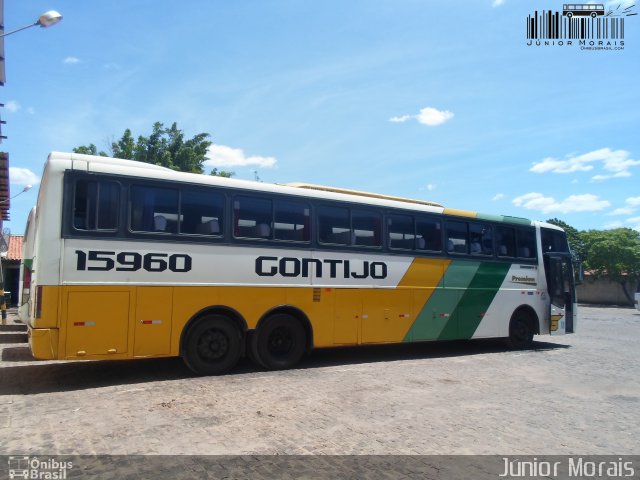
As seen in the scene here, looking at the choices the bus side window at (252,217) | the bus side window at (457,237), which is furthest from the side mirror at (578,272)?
the bus side window at (252,217)

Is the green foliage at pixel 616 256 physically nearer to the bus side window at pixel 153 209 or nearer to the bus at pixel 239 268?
the bus at pixel 239 268

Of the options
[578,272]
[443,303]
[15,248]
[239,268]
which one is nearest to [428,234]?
[443,303]

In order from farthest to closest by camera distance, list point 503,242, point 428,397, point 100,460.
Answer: point 503,242, point 428,397, point 100,460

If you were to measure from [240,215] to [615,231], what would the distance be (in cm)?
4302

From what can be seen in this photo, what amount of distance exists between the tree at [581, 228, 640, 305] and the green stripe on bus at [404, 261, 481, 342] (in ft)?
112

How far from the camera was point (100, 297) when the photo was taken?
7621 mm

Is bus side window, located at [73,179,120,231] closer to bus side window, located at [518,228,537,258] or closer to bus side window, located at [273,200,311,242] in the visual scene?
bus side window, located at [273,200,311,242]

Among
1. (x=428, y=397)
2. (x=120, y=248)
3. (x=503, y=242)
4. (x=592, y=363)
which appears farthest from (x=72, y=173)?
(x=592, y=363)

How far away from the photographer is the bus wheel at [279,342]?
9078 mm

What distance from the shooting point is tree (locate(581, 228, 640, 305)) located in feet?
132

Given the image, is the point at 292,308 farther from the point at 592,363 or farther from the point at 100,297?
the point at 592,363

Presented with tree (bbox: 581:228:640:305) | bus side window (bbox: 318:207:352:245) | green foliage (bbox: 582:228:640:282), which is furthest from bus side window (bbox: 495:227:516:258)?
green foliage (bbox: 582:228:640:282)

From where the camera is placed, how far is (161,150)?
1113 inches

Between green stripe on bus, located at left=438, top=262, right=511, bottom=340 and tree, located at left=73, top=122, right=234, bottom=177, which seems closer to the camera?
green stripe on bus, located at left=438, top=262, right=511, bottom=340
